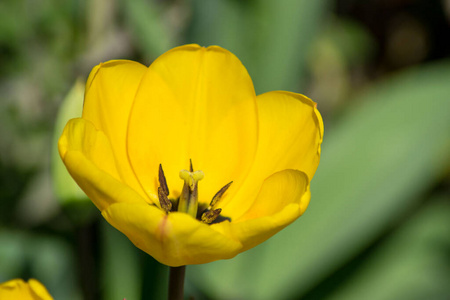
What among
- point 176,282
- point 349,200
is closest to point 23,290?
point 176,282

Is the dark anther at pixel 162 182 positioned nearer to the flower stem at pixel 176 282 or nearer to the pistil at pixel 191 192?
the pistil at pixel 191 192

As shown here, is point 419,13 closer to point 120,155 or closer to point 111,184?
point 120,155

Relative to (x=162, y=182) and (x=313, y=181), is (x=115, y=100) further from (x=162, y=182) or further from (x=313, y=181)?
(x=313, y=181)

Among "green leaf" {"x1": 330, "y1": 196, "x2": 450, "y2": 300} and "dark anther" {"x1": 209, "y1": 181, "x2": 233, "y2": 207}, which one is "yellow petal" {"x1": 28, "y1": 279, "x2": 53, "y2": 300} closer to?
"dark anther" {"x1": 209, "y1": 181, "x2": 233, "y2": 207}

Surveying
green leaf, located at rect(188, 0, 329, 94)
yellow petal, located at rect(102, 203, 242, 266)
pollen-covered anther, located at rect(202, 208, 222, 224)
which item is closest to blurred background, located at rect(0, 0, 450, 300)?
green leaf, located at rect(188, 0, 329, 94)

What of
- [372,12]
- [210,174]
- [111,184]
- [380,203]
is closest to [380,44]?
[372,12]

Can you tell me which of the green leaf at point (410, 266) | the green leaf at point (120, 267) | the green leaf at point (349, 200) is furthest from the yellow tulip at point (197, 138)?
the green leaf at point (410, 266)
